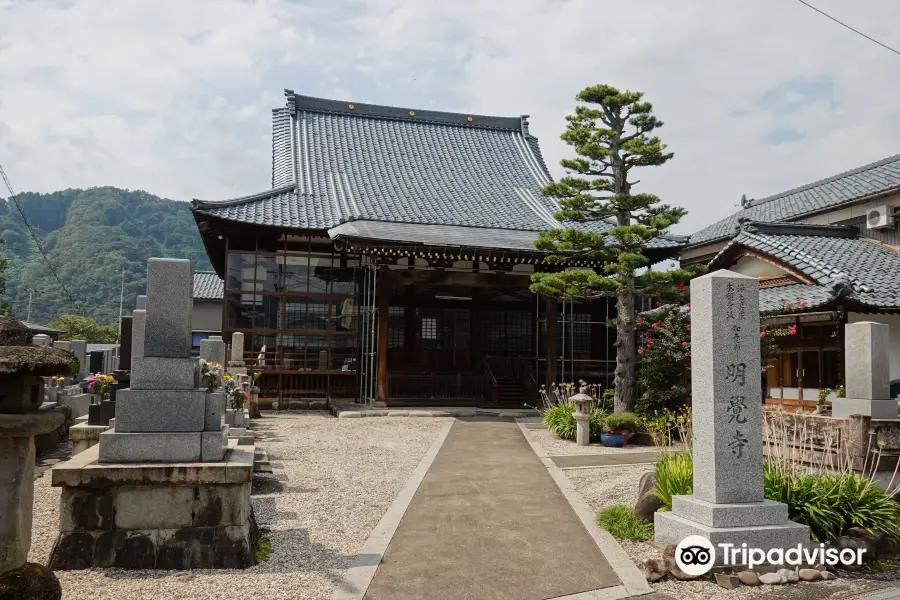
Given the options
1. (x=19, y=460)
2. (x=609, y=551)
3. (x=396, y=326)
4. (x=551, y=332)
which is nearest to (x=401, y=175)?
(x=396, y=326)

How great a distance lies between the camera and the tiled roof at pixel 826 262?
496 inches

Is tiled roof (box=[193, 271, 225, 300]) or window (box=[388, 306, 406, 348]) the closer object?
window (box=[388, 306, 406, 348])

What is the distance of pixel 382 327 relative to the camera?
1823 cm

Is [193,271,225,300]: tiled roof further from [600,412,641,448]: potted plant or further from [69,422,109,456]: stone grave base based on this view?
[69,422,109,456]: stone grave base

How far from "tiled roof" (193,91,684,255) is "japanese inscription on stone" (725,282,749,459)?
12436 mm

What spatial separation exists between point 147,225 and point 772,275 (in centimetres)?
8379

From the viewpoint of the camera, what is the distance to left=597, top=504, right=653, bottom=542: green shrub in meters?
6.44

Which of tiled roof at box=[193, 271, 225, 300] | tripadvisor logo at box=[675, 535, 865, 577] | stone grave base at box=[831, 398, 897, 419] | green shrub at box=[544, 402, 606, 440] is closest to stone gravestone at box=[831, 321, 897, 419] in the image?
stone grave base at box=[831, 398, 897, 419]

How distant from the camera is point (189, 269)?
5.86 metres

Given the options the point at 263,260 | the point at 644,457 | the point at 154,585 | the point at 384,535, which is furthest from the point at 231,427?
the point at 263,260

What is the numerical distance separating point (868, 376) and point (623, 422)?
5262 millimetres

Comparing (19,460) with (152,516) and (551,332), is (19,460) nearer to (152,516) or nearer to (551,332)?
(152,516)

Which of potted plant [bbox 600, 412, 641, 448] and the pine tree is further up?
the pine tree

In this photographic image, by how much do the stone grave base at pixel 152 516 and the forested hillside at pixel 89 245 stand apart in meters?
48.5
